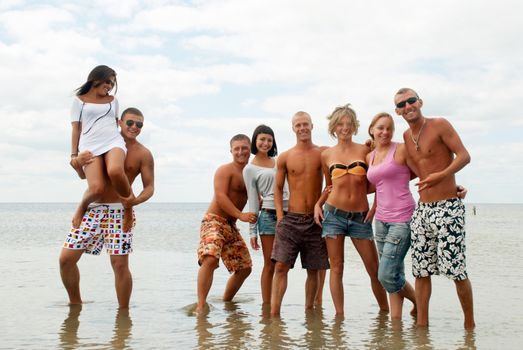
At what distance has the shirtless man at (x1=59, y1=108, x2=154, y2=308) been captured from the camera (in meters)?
6.39

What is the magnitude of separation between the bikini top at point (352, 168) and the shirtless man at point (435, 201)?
591 millimetres

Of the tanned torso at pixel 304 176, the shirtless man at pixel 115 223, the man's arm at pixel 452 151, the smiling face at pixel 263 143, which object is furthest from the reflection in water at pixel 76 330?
the man's arm at pixel 452 151

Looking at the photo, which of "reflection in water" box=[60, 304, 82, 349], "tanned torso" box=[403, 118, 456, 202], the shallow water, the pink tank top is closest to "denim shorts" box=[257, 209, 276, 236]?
the shallow water

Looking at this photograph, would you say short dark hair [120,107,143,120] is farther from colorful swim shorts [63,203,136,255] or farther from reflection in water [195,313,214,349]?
reflection in water [195,313,214,349]

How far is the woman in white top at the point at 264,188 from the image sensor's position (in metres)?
6.75

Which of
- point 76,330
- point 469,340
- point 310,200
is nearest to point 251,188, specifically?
point 310,200

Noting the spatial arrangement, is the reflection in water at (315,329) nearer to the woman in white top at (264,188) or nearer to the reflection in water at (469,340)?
the woman in white top at (264,188)

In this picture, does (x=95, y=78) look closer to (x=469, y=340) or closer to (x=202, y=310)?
(x=202, y=310)

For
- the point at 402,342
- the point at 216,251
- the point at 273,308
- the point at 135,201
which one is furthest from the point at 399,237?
the point at 135,201

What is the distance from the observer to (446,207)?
541 centimetres

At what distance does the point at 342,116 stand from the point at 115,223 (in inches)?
110

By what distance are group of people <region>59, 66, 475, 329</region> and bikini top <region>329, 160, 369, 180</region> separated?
1cm

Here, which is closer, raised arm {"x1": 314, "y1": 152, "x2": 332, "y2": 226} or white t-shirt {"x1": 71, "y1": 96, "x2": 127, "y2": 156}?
white t-shirt {"x1": 71, "y1": 96, "x2": 127, "y2": 156}

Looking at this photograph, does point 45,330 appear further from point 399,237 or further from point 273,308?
point 399,237
